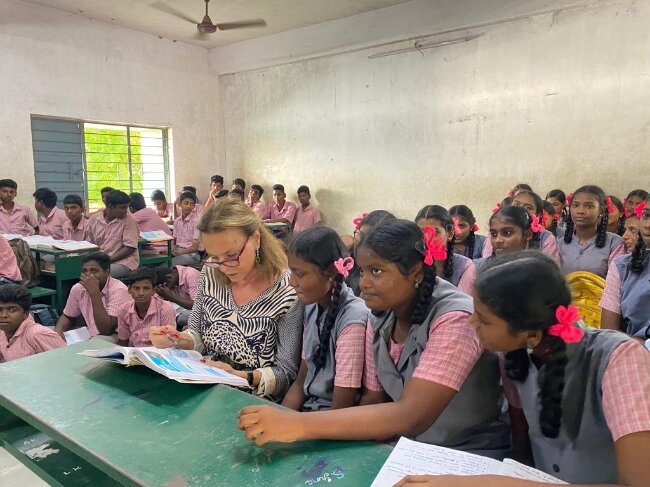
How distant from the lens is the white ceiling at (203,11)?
245 inches

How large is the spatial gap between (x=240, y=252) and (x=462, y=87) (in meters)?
5.26

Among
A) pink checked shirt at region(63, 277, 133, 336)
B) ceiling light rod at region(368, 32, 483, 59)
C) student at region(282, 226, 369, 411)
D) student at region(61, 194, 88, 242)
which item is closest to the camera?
student at region(282, 226, 369, 411)

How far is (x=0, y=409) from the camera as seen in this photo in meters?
1.63

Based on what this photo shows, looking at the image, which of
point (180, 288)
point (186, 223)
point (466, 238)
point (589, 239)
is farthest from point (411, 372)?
point (186, 223)

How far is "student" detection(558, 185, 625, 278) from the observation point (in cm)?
307

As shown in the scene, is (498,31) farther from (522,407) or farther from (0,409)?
(0,409)

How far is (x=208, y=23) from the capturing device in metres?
5.17

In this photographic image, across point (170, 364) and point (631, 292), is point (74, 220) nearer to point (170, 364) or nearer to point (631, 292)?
point (170, 364)

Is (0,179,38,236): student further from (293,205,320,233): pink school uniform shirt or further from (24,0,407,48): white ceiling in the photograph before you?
(293,205,320,233): pink school uniform shirt

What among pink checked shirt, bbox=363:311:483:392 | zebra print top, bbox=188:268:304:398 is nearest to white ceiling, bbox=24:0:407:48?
zebra print top, bbox=188:268:304:398

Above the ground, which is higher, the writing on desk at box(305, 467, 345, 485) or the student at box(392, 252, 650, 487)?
the student at box(392, 252, 650, 487)

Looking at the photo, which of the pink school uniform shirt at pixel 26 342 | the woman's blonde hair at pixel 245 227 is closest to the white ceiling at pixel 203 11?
the pink school uniform shirt at pixel 26 342

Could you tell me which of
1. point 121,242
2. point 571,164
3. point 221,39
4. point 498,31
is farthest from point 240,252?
point 221,39

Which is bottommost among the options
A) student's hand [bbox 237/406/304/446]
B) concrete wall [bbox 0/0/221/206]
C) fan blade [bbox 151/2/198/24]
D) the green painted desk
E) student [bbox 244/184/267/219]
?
the green painted desk
